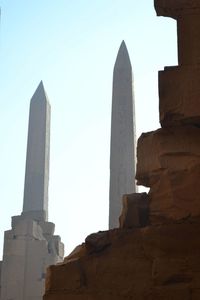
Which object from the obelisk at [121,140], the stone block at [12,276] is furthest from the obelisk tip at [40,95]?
the stone block at [12,276]

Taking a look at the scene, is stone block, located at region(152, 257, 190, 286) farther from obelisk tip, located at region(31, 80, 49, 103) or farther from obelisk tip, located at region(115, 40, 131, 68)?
obelisk tip, located at region(31, 80, 49, 103)

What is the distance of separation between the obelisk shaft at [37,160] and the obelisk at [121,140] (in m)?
5.04

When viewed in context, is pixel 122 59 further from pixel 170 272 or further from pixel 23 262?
pixel 170 272

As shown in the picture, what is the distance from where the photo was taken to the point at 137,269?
2.63 metres

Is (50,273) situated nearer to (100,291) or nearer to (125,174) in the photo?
(100,291)

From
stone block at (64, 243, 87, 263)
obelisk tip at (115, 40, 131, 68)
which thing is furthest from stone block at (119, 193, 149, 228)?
obelisk tip at (115, 40, 131, 68)

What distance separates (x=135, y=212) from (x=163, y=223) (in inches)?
8.3

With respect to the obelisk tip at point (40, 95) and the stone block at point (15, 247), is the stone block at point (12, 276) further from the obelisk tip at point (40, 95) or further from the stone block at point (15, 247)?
the obelisk tip at point (40, 95)

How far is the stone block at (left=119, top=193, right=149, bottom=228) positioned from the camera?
287 centimetres

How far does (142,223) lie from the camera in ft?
9.41

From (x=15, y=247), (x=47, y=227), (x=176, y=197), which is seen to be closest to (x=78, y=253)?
(x=176, y=197)

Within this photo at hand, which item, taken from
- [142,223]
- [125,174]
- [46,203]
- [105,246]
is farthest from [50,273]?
[46,203]

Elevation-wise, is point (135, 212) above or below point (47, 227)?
below

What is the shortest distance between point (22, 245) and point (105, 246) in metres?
14.4
